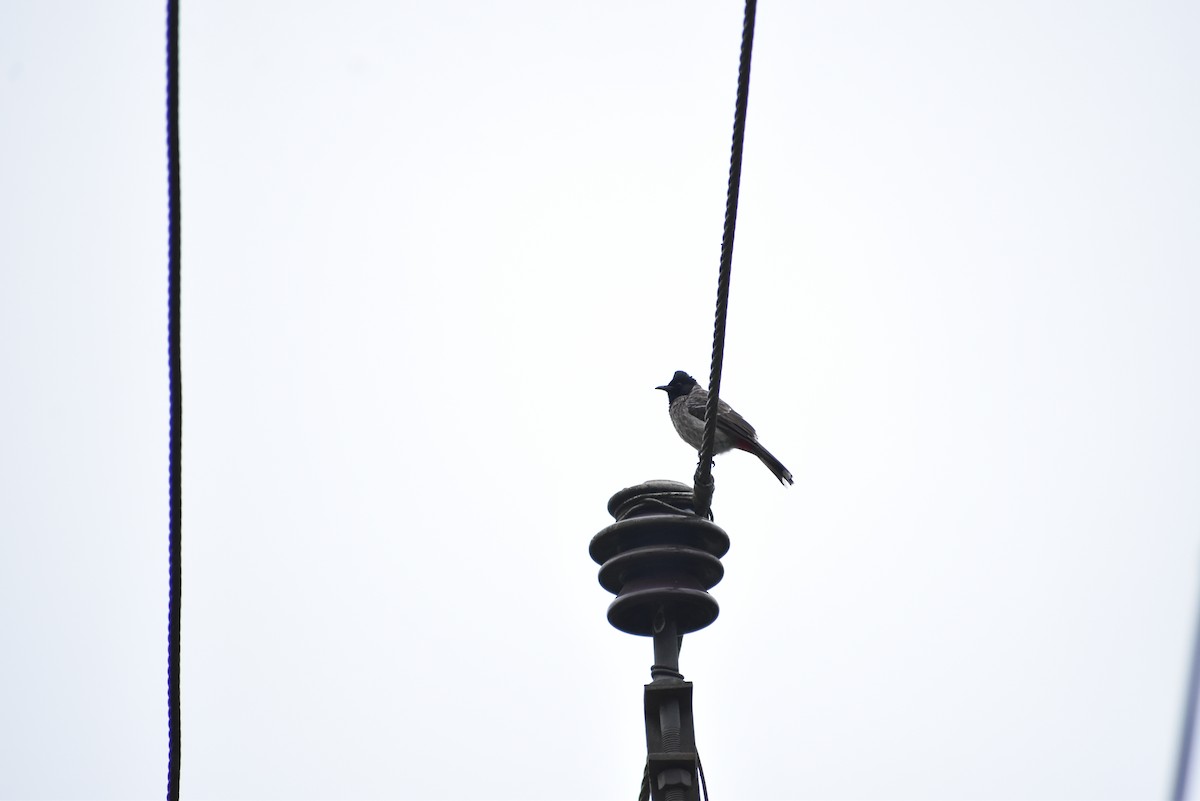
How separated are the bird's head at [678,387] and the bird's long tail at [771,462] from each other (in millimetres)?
1633

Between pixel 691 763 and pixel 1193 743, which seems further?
pixel 691 763

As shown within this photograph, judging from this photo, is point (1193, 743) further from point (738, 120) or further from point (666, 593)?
point (738, 120)

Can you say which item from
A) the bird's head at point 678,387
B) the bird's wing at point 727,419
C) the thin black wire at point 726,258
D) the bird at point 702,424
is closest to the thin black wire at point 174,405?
the thin black wire at point 726,258

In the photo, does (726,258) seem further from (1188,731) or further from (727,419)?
(727,419)

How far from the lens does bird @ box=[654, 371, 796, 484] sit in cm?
884

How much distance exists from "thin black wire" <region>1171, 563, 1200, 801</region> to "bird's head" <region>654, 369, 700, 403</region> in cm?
846

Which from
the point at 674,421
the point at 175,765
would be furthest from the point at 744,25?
the point at 674,421

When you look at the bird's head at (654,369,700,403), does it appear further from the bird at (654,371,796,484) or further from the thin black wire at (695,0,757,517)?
the thin black wire at (695,0,757,517)

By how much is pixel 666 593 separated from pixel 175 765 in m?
1.57

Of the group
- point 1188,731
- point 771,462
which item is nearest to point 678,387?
point 771,462

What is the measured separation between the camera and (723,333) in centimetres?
409

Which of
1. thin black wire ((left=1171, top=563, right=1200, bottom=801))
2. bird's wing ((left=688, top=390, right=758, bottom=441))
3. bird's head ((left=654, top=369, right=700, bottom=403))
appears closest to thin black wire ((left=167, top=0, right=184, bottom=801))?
thin black wire ((left=1171, top=563, right=1200, bottom=801))

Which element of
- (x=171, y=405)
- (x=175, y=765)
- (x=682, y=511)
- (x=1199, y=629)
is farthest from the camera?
(x=682, y=511)

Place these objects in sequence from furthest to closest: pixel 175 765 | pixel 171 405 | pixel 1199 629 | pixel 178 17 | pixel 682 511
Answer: pixel 682 511 → pixel 175 765 → pixel 171 405 → pixel 178 17 → pixel 1199 629
